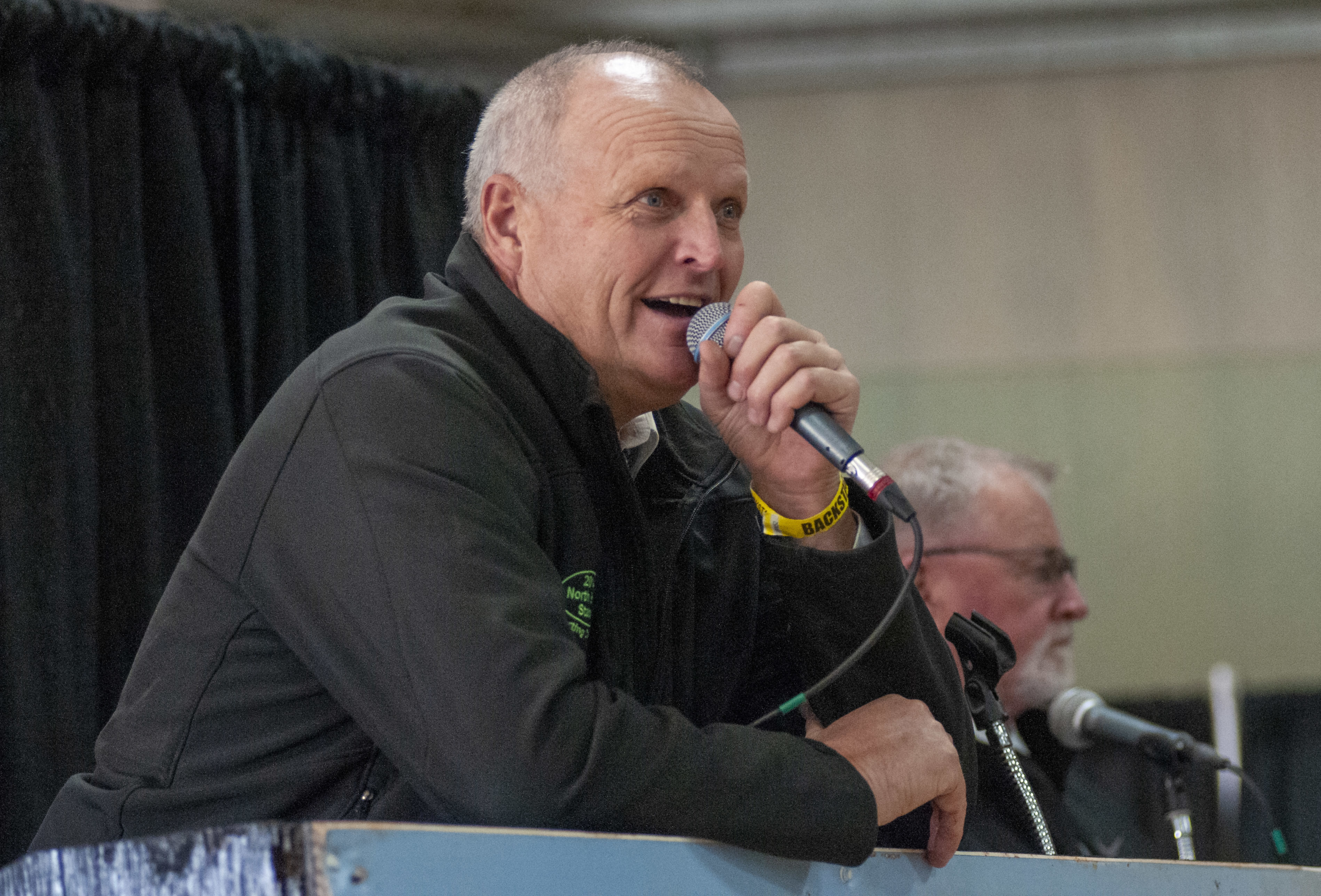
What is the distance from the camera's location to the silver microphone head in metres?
2.27

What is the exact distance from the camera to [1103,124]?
3.86m

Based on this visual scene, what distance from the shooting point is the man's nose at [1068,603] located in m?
2.52

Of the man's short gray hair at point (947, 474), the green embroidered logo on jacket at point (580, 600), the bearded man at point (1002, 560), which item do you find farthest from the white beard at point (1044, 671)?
the green embroidered logo on jacket at point (580, 600)

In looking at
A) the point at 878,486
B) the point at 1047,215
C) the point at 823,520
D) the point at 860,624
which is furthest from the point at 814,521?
the point at 1047,215

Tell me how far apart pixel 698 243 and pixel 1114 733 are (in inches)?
48.7

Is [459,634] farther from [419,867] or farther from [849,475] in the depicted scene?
[849,475]

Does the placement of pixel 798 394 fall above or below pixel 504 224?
below

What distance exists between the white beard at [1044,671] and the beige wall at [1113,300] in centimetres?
141

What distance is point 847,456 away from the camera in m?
1.18

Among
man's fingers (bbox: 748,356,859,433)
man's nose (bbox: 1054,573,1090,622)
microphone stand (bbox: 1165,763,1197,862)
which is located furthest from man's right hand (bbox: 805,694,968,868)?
man's nose (bbox: 1054,573,1090,622)

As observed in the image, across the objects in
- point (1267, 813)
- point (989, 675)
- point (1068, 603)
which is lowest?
point (1267, 813)

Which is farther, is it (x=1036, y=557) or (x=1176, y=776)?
(x=1036, y=557)

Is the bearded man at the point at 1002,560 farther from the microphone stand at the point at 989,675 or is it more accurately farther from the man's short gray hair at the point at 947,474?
the microphone stand at the point at 989,675

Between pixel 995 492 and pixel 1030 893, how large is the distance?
1.44 meters
